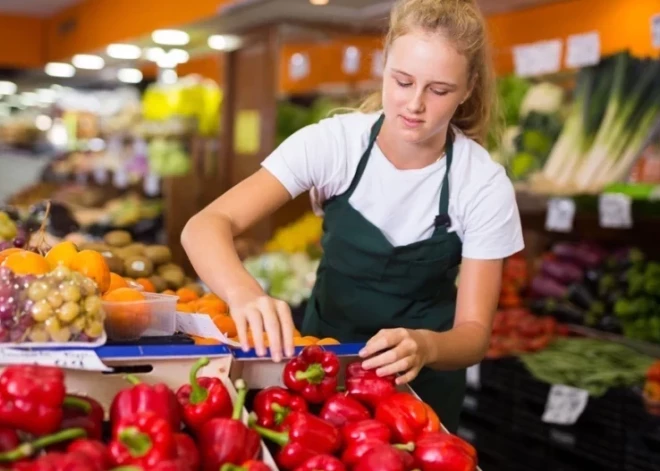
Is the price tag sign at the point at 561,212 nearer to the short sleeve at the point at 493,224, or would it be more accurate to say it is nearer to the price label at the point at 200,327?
the short sleeve at the point at 493,224

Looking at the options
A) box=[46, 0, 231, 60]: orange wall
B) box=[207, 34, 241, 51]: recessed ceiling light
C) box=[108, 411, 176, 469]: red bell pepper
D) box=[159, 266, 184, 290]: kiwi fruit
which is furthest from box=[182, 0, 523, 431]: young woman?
box=[207, 34, 241, 51]: recessed ceiling light

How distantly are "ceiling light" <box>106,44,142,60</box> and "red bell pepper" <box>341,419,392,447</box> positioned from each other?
7620 mm

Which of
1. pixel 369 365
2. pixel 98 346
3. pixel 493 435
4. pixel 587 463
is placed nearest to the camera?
pixel 98 346

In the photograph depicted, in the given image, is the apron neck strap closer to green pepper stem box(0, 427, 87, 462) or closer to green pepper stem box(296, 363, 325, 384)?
green pepper stem box(296, 363, 325, 384)

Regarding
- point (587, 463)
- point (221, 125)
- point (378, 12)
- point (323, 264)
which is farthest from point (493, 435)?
point (221, 125)

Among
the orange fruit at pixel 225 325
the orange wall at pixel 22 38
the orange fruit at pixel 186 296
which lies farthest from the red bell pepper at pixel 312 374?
the orange wall at pixel 22 38

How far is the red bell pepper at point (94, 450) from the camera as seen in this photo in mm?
1161

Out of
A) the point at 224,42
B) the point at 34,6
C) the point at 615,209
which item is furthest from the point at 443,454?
the point at 34,6

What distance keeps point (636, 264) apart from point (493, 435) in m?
1.03

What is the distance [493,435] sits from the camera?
3.74 m

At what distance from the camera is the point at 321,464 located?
1.34 meters

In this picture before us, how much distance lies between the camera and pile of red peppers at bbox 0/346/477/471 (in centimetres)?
120

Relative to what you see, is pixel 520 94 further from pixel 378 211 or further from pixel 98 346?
pixel 98 346

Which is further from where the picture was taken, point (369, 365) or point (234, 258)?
point (234, 258)
